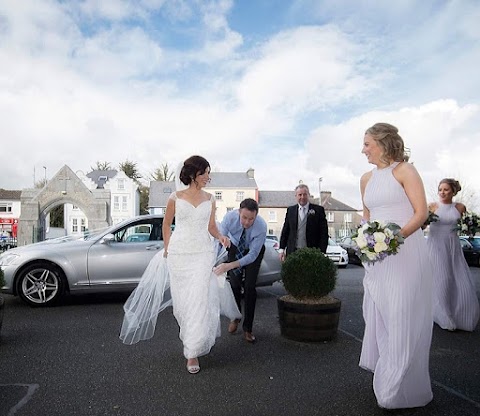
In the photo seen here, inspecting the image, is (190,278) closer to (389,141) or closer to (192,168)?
(192,168)

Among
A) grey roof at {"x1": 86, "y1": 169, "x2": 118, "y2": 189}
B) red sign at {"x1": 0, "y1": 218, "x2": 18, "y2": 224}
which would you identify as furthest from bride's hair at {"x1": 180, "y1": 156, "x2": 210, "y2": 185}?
red sign at {"x1": 0, "y1": 218, "x2": 18, "y2": 224}

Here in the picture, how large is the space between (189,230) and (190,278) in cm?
50

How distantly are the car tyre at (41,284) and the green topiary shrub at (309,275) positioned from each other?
14.5ft

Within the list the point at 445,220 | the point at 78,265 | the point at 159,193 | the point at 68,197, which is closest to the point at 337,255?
the point at 445,220

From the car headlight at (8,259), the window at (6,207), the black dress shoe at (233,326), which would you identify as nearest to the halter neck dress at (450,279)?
the black dress shoe at (233,326)

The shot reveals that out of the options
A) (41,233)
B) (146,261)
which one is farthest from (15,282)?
(41,233)

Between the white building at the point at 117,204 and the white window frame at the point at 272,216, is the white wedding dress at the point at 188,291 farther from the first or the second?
the white window frame at the point at 272,216

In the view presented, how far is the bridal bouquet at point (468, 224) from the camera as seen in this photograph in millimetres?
6933

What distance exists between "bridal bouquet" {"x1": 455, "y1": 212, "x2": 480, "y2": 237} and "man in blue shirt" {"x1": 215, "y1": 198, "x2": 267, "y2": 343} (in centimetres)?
325

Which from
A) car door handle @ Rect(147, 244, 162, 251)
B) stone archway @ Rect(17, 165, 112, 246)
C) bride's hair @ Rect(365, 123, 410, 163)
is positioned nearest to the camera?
bride's hair @ Rect(365, 123, 410, 163)

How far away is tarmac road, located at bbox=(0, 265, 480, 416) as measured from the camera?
365cm

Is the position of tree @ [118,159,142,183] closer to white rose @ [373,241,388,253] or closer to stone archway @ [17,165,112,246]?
stone archway @ [17,165,112,246]

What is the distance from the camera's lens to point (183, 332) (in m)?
4.70

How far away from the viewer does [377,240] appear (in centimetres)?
348
